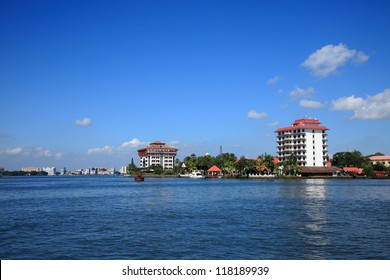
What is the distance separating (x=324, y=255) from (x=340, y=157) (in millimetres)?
128780

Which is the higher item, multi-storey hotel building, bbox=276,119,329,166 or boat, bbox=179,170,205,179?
multi-storey hotel building, bbox=276,119,329,166

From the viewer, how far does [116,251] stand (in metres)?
17.3

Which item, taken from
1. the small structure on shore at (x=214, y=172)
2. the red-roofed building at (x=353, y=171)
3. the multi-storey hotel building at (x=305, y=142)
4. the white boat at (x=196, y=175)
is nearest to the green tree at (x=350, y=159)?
the red-roofed building at (x=353, y=171)

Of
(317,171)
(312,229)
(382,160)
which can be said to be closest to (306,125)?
(317,171)

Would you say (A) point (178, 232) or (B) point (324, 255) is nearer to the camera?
(B) point (324, 255)

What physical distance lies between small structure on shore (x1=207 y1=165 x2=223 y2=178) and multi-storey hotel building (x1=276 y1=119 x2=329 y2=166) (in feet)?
87.4

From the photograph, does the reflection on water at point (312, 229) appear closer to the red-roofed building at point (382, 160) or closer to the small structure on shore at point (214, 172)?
the small structure on shore at point (214, 172)

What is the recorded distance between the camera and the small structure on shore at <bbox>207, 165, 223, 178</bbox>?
14702 cm

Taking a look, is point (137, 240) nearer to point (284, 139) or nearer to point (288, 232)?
Result: point (288, 232)

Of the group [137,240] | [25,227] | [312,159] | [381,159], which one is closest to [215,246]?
[137,240]

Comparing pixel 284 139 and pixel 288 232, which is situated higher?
pixel 284 139

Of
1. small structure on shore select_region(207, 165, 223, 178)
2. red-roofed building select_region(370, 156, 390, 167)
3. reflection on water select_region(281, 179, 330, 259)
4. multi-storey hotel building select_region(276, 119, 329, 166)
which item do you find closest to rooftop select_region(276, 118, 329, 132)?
multi-storey hotel building select_region(276, 119, 329, 166)

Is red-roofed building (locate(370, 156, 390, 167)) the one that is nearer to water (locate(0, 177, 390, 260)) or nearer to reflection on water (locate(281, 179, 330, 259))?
water (locate(0, 177, 390, 260))

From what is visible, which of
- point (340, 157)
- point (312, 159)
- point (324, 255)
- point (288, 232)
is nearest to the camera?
point (324, 255)
